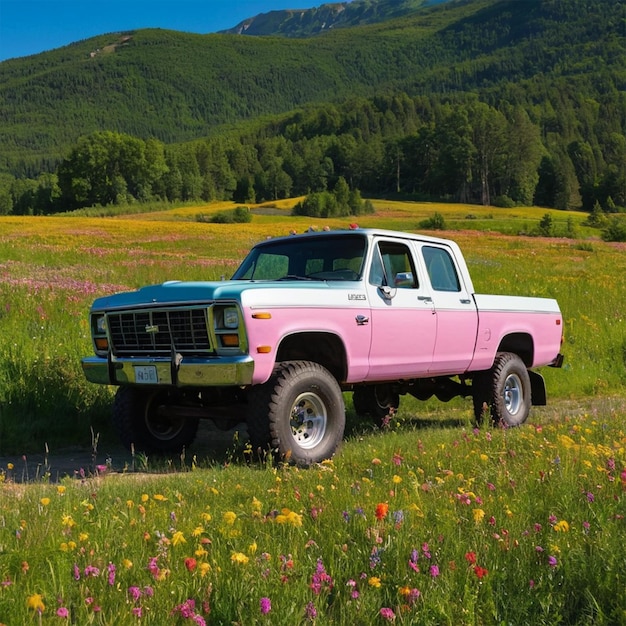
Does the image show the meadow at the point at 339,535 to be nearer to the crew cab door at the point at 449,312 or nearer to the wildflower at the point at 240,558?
the wildflower at the point at 240,558

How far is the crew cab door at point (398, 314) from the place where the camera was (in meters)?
6.85

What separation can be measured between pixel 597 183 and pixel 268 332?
5784 inches

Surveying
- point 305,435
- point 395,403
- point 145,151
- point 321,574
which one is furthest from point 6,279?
point 145,151

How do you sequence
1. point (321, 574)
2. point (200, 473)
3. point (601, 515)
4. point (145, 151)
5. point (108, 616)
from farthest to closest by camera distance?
point (145, 151) < point (200, 473) < point (601, 515) < point (321, 574) < point (108, 616)

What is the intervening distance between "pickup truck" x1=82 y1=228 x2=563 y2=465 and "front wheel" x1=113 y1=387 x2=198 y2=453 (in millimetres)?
14

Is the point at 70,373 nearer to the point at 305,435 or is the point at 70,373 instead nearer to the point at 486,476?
the point at 305,435

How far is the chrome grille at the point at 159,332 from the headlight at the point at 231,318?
19cm

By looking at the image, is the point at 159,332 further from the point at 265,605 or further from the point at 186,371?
the point at 265,605

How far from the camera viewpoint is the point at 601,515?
3996 millimetres

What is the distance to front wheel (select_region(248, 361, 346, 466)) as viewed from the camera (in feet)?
18.9

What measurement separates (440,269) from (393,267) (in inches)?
38.1

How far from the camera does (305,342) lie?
261 inches

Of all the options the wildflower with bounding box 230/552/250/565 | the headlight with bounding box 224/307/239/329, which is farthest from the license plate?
the wildflower with bounding box 230/552/250/565

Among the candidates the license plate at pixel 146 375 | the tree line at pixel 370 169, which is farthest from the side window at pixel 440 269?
the tree line at pixel 370 169
